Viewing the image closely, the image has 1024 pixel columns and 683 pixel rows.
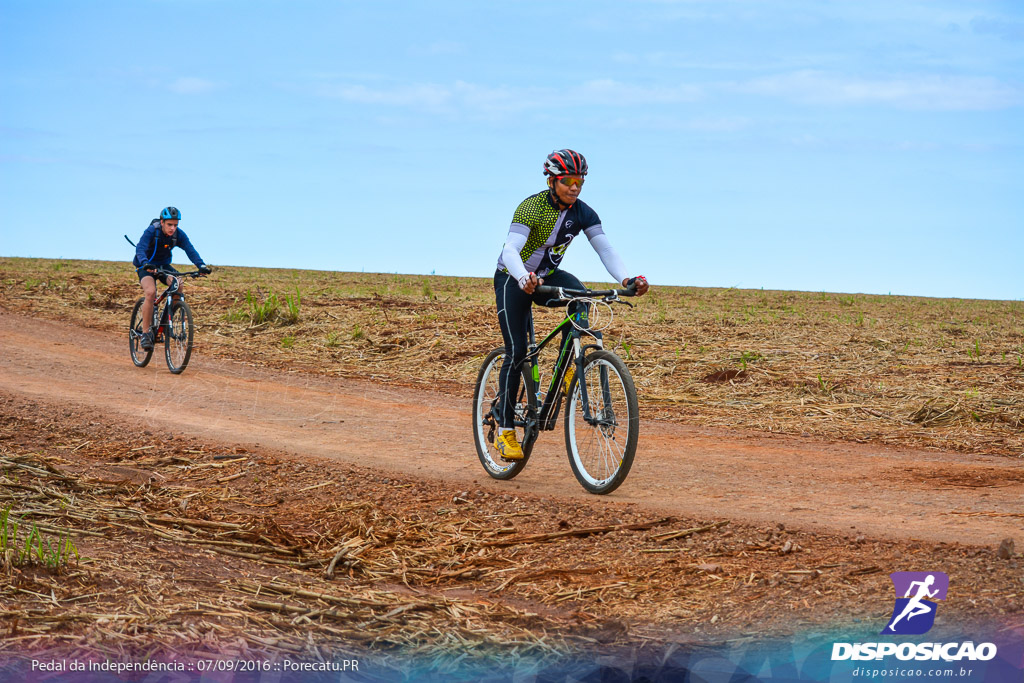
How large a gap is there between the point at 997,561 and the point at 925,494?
2186 millimetres

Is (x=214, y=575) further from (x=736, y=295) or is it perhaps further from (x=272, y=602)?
(x=736, y=295)

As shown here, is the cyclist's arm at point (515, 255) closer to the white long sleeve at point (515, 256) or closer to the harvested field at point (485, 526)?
the white long sleeve at point (515, 256)

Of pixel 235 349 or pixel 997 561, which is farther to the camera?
pixel 235 349

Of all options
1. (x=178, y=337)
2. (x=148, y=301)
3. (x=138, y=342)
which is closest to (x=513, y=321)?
(x=178, y=337)

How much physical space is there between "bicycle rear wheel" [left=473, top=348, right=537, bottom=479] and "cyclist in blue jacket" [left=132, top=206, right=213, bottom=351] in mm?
7919

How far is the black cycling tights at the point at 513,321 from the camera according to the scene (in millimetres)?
7543

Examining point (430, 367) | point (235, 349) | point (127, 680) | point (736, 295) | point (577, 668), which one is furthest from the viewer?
point (736, 295)

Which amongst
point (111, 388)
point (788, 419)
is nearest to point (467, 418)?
point (788, 419)

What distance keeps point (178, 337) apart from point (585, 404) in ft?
31.0

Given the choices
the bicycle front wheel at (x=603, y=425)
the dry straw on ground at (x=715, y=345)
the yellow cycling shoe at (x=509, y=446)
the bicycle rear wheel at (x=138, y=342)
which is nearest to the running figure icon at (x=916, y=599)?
the bicycle front wheel at (x=603, y=425)

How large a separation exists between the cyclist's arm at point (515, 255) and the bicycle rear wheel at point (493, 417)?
3.52ft

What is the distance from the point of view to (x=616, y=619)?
476 centimetres

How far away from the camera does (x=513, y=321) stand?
24.9 ft

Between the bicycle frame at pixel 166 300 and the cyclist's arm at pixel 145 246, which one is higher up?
the cyclist's arm at pixel 145 246
